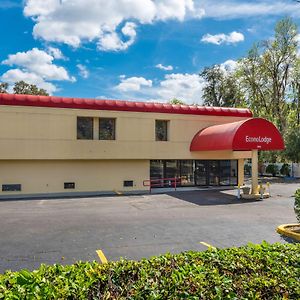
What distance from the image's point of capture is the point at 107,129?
74.9 feet

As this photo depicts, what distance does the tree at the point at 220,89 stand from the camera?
2152 inches

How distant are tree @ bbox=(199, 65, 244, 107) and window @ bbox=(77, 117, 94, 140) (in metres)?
37.0

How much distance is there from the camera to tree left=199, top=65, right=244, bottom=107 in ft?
179

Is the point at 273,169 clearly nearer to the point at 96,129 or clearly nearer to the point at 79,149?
the point at 96,129

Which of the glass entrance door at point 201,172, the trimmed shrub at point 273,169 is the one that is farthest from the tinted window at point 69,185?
the trimmed shrub at point 273,169

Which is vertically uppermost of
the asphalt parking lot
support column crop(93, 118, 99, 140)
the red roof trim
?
the red roof trim

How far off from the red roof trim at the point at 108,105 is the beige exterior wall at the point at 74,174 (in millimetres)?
3729

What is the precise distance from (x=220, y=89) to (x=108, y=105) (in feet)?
126

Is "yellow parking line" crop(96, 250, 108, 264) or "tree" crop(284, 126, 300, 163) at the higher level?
"tree" crop(284, 126, 300, 163)

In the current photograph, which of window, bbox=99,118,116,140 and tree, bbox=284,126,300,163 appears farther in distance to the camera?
tree, bbox=284,126,300,163

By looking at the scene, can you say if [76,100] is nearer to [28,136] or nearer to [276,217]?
[28,136]

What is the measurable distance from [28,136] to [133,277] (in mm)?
18341

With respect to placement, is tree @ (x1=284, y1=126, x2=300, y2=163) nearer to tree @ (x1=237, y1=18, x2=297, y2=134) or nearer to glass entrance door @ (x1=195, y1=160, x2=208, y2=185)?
tree @ (x1=237, y1=18, x2=297, y2=134)

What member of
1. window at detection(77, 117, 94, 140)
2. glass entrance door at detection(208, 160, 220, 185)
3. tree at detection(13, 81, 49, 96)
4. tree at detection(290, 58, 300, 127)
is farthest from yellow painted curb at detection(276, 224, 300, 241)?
tree at detection(13, 81, 49, 96)
